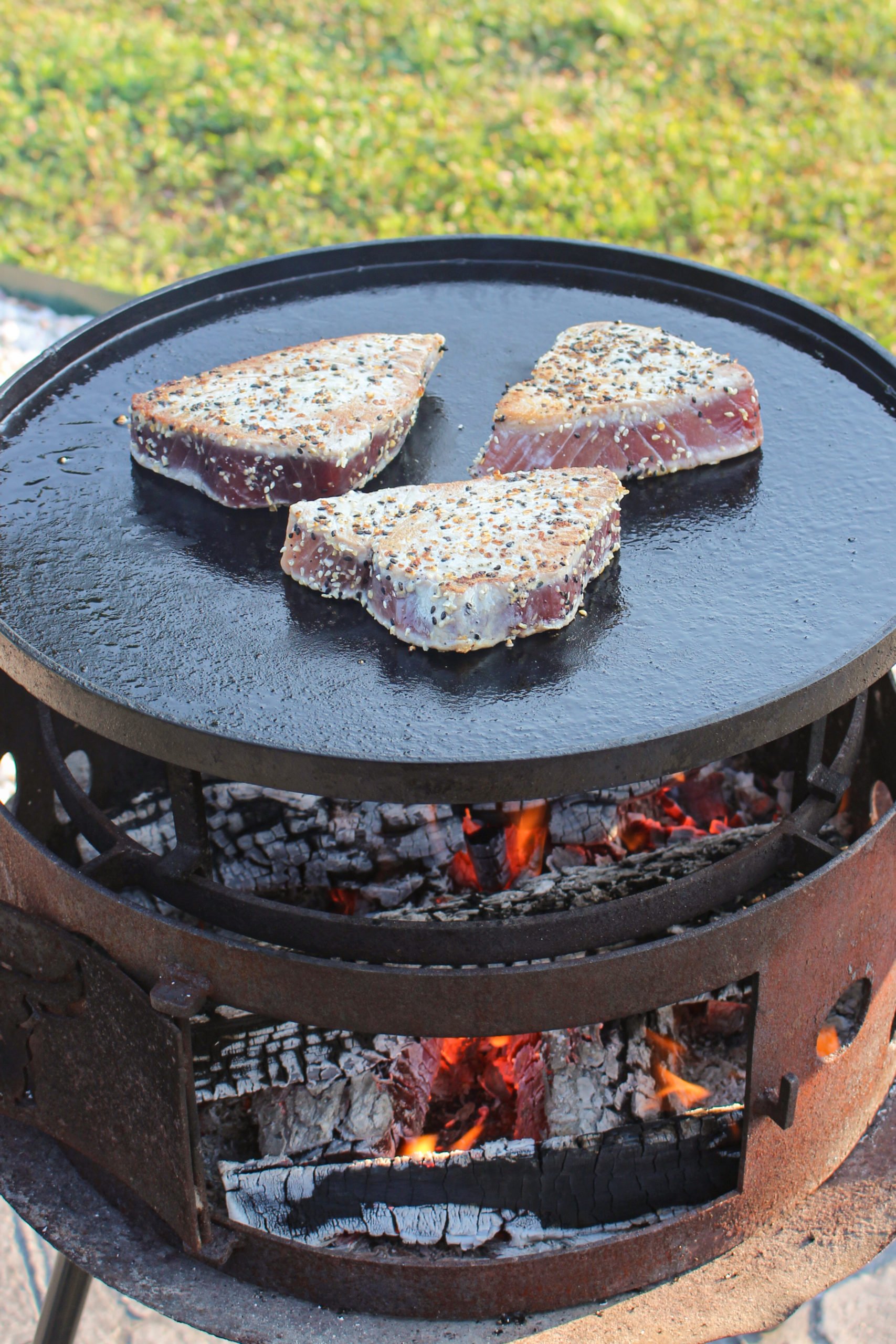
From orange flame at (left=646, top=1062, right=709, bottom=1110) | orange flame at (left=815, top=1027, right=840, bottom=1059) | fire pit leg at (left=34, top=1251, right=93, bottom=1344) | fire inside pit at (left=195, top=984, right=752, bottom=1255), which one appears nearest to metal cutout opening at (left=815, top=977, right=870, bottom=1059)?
orange flame at (left=815, top=1027, right=840, bottom=1059)

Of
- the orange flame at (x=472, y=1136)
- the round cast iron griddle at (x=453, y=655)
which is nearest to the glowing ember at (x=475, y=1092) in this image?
the orange flame at (x=472, y=1136)

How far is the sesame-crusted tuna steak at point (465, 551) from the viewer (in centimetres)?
246

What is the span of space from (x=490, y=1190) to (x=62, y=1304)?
1237 millimetres

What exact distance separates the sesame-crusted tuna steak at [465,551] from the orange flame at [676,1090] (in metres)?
1.30

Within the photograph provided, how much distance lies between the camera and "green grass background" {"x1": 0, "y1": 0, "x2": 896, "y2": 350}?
321 inches

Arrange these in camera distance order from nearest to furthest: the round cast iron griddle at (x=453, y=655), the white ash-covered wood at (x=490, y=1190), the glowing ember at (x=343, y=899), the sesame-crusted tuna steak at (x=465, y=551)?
the round cast iron griddle at (x=453, y=655)
the sesame-crusted tuna steak at (x=465, y=551)
the white ash-covered wood at (x=490, y=1190)
the glowing ember at (x=343, y=899)

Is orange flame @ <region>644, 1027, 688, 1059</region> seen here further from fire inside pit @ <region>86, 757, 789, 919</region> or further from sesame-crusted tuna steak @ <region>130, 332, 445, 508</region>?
sesame-crusted tuna steak @ <region>130, 332, 445, 508</region>

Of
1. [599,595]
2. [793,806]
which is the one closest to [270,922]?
[599,595]

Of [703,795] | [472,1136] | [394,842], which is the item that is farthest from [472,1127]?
[703,795]

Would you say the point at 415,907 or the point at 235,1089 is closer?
the point at 235,1089

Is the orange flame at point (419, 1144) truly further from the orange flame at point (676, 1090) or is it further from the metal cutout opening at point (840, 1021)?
the metal cutout opening at point (840, 1021)

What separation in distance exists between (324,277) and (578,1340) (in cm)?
309

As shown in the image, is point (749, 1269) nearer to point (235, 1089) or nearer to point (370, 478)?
point (235, 1089)

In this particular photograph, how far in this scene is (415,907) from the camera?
3174mm
